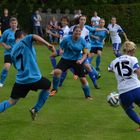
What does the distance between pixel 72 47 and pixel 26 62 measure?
280 centimetres

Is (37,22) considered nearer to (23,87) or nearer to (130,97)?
(23,87)

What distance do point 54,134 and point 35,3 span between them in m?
26.9

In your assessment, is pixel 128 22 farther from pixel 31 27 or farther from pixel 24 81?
pixel 24 81

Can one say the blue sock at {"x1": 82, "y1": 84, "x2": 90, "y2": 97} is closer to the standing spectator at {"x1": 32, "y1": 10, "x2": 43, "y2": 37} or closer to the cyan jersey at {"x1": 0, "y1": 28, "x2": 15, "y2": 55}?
the cyan jersey at {"x1": 0, "y1": 28, "x2": 15, "y2": 55}

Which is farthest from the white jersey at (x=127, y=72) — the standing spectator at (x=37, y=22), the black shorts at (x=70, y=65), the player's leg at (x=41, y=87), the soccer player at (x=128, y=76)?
the standing spectator at (x=37, y=22)

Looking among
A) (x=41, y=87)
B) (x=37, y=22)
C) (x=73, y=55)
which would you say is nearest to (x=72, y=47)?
(x=73, y=55)

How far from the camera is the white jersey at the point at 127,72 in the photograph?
9.03m

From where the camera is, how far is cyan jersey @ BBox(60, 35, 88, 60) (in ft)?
39.9

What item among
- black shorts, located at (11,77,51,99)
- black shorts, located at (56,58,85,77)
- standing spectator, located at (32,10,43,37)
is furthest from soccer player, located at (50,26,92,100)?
standing spectator, located at (32,10,43,37)

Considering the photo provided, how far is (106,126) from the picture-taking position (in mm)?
9742

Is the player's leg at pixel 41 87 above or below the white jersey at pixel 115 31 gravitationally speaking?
above

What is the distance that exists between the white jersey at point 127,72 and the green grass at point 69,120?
0.82m

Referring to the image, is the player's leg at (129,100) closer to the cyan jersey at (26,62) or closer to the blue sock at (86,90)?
the cyan jersey at (26,62)

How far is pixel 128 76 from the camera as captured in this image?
9.09 metres
